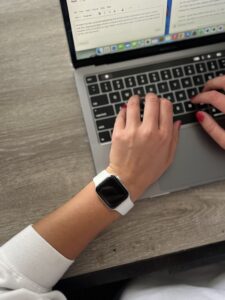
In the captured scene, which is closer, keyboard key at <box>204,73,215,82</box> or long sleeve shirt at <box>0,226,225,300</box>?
long sleeve shirt at <box>0,226,225,300</box>

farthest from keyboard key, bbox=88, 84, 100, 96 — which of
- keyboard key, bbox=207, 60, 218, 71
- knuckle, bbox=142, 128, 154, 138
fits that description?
keyboard key, bbox=207, 60, 218, 71

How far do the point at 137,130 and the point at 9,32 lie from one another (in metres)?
0.32

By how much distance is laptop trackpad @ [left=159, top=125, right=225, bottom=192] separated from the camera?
1.85 ft

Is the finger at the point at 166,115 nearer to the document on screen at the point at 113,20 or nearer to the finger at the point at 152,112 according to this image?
the finger at the point at 152,112

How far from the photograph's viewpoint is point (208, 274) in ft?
2.24

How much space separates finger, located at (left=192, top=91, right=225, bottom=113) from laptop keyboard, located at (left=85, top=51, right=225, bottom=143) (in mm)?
15

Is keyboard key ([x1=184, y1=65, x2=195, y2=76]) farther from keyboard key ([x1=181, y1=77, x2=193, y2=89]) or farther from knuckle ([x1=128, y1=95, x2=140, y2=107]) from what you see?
knuckle ([x1=128, y1=95, x2=140, y2=107])

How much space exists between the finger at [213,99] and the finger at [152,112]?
8 cm

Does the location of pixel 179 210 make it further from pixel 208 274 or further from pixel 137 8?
pixel 137 8

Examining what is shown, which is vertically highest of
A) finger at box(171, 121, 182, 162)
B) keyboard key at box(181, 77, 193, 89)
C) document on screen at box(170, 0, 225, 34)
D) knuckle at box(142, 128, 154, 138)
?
document on screen at box(170, 0, 225, 34)

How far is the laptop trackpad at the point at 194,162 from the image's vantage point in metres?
0.56

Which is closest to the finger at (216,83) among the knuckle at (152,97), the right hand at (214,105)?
the right hand at (214,105)

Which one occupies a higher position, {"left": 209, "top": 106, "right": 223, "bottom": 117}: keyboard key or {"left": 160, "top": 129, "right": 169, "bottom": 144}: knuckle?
{"left": 209, "top": 106, "right": 223, "bottom": 117}: keyboard key

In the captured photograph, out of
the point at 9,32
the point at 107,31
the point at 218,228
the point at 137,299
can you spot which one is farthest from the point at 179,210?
the point at 9,32
